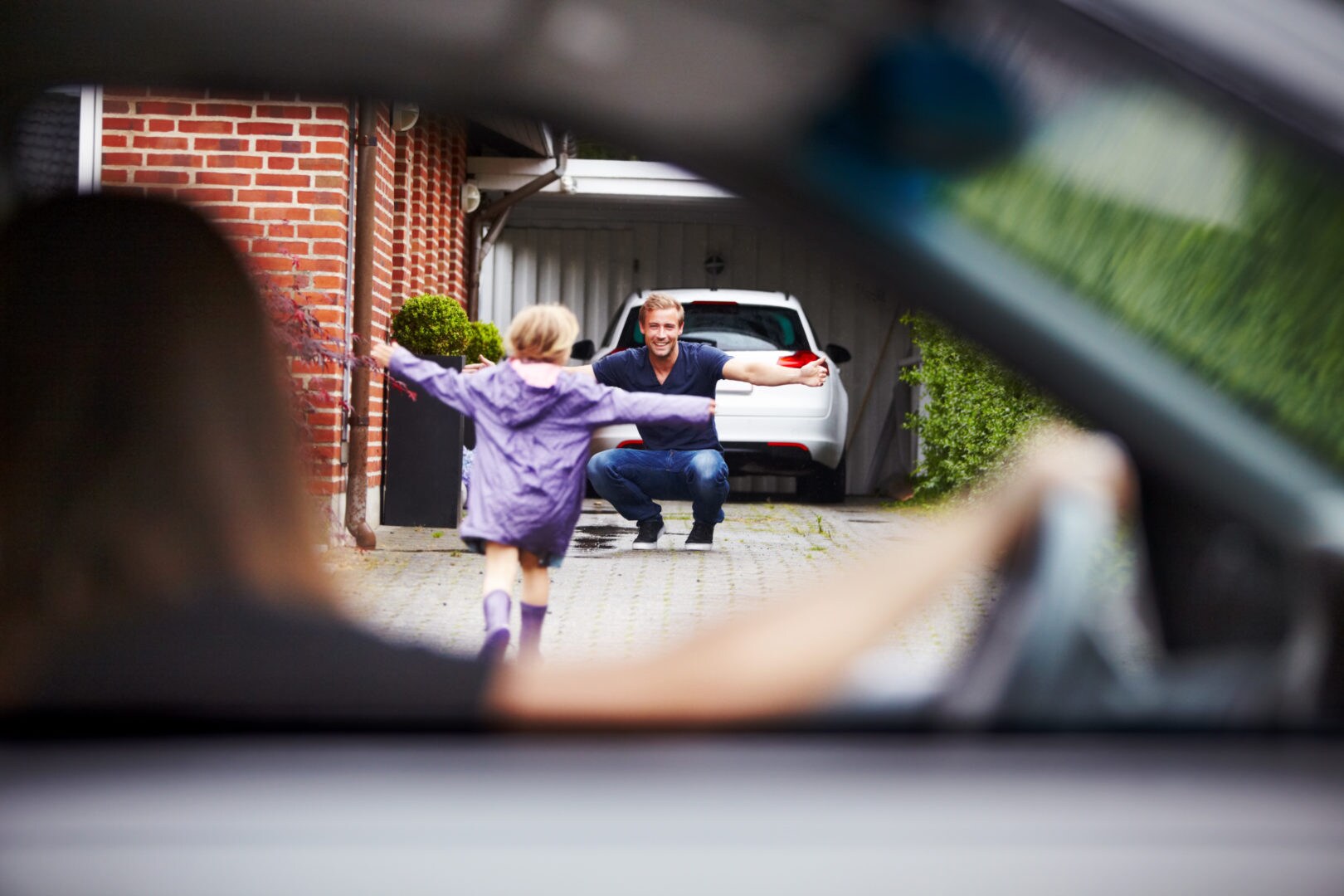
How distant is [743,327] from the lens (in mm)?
5832

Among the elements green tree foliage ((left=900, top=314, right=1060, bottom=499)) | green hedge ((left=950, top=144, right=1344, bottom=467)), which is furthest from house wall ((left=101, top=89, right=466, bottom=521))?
green tree foliage ((left=900, top=314, right=1060, bottom=499))

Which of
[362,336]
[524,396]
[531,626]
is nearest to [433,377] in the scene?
[524,396]

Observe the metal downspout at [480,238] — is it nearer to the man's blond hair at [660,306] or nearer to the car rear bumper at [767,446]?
the car rear bumper at [767,446]

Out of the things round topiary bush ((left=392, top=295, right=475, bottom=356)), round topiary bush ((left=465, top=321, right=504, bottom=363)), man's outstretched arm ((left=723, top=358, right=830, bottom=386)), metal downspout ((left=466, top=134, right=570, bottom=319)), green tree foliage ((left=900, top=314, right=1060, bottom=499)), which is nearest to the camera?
man's outstretched arm ((left=723, top=358, right=830, bottom=386))

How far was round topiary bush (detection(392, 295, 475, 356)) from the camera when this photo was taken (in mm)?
5829

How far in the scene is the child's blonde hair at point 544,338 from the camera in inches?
108

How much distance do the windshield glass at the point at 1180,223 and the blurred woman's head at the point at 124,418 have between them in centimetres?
69

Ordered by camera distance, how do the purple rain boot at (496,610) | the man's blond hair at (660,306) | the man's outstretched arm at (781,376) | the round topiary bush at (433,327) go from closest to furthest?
1. the man's outstretched arm at (781,376)
2. the purple rain boot at (496,610)
3. the man's blond hair at (660,306)
4. the round topiary bush at (433,327)

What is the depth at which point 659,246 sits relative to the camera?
660cm

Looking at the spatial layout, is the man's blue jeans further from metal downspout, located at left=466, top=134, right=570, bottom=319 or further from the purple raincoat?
metal downspout, located at left=466, top=134, right=570, bottom=319

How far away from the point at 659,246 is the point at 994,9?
578 centimetres

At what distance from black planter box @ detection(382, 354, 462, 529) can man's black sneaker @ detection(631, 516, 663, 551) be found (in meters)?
0.88

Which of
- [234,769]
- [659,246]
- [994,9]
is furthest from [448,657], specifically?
[659,246]

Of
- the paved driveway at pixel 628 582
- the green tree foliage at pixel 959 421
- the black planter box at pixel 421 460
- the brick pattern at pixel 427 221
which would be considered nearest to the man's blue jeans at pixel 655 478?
the paved driveway at pixel 628 582
